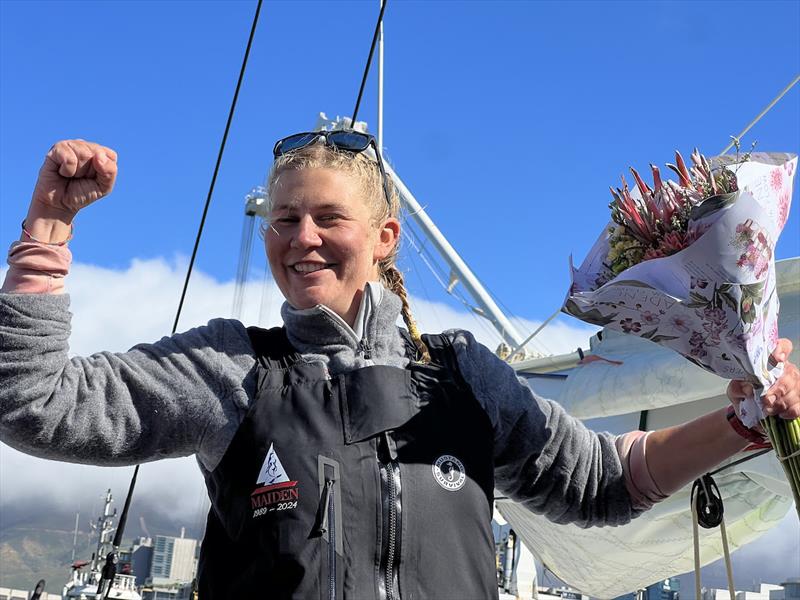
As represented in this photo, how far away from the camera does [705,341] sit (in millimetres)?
2189

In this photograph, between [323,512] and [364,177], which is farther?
[364,177]

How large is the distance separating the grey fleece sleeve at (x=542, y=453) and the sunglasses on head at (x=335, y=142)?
444 mm

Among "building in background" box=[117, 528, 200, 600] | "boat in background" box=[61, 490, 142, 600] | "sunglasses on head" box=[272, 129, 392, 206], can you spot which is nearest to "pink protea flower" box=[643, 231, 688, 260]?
"sunglasses on head" box=[272, 129, 392, 206]

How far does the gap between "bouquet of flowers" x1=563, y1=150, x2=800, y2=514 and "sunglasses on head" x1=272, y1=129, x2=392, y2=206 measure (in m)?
0.53

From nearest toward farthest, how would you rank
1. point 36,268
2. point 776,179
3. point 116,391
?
point 36,268
point 116,391
point 776,179

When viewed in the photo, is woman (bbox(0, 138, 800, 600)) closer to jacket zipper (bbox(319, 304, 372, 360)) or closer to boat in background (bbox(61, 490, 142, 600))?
jacket zipper (bbox(319, 304, 372, 360))

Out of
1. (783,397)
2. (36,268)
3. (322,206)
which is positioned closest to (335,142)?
(322,206)

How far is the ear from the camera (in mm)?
2293

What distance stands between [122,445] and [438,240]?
12.7 meters

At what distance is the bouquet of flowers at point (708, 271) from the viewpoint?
210 centimetres

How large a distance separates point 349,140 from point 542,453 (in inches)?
31.5

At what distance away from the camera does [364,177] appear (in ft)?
7.38

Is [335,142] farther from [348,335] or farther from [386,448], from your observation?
[386,448]

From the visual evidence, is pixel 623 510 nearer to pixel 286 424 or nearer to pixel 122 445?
pixel 286 424
